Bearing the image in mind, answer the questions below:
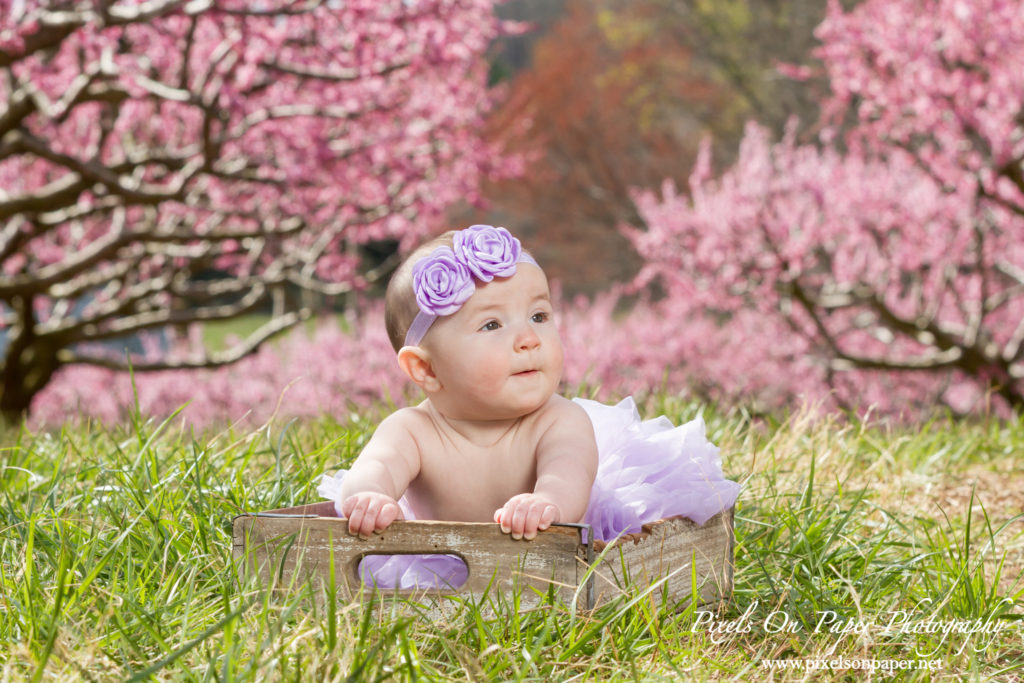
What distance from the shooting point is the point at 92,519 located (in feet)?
7.09

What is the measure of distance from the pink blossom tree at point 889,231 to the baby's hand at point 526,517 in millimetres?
3735

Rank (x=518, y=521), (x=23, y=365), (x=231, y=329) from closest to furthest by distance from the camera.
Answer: (x=518, y=521) < (x=23, y=365) < (x=231, y=329)

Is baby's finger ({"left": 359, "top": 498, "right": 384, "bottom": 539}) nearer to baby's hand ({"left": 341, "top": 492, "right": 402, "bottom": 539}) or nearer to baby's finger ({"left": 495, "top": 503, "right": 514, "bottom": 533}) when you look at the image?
baby's hand ({"left": 341, "top": 492, "right": 402, "bottom": 539})

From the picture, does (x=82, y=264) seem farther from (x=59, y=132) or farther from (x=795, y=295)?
(x=795, y=295)

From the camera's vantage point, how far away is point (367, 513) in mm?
1756

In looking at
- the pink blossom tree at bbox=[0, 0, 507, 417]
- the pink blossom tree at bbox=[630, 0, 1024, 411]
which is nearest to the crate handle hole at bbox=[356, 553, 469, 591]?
the pink blossom tree at bbox=[0, 0, 507, 417]

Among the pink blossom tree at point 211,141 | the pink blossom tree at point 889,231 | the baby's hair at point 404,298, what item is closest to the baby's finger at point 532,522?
the baby's hair at point 404,298

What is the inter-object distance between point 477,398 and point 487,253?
0.30 metres

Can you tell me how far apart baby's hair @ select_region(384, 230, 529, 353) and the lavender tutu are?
0.34m

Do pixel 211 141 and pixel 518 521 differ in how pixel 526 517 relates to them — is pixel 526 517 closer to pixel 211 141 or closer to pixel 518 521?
pixel 518 521

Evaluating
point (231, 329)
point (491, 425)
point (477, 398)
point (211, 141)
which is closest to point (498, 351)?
point (477, 398)

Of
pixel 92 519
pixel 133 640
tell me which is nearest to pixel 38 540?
pixel 92 519

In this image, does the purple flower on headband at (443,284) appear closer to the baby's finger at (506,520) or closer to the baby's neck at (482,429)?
the baby's neck at (482,429)

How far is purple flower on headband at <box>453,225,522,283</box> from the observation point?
6.36 ft
